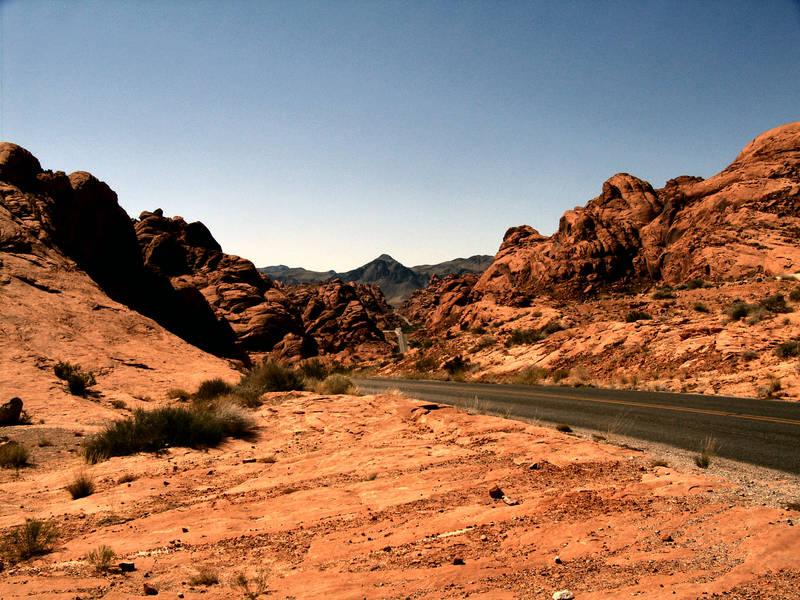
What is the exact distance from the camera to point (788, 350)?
652 inches

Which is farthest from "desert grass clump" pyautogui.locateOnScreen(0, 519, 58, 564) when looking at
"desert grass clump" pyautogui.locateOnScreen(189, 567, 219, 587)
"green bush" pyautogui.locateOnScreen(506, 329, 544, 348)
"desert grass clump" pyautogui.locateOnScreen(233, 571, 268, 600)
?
"green bush" pyautogui.locateOnScreen(506, 329, 544, 348)

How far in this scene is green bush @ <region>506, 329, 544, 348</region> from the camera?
105 ft

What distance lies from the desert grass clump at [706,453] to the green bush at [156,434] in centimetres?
977

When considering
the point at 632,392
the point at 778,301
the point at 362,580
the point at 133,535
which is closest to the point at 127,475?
the point at 133,535

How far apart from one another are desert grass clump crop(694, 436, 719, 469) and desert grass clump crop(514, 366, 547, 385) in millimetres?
15073

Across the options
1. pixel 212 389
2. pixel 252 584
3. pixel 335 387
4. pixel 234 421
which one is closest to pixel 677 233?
pixel 335 387

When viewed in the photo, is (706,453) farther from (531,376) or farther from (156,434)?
(531,376)

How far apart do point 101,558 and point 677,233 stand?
46647 millimetres

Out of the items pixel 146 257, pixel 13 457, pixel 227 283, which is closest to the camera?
pixel 13 457

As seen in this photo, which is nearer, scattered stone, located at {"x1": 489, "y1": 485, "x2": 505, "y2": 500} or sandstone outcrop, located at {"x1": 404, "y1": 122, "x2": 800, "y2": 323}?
scattered stone, located at {"x1": 489, "y1": 485, "x2": 505, "y2": 500}

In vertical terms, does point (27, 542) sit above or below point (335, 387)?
above

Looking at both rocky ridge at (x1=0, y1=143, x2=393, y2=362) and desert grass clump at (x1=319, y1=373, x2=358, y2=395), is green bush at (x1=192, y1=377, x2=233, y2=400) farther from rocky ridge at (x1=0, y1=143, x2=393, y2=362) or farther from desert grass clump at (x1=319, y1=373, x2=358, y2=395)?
rocky ridge at (x1=0, y1=143, x2=393, y2=362)

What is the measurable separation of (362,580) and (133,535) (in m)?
3.29

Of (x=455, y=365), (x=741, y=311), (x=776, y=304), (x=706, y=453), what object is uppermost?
(x=776, y=304)
